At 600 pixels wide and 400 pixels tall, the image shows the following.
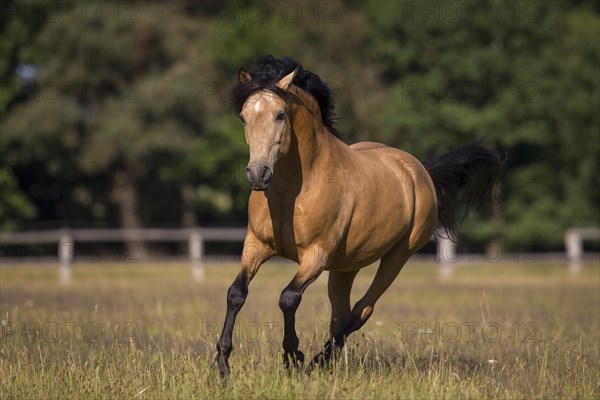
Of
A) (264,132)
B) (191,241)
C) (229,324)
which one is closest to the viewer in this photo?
(264,132)

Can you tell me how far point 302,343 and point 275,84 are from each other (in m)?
3.54

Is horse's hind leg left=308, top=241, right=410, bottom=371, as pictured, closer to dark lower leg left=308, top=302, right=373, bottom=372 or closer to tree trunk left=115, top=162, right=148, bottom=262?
dark lower leg left=308, top=302, right=373, bottom=372

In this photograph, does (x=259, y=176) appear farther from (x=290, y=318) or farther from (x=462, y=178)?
(x=462, y=178)

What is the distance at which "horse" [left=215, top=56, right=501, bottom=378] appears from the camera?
20.3 ft

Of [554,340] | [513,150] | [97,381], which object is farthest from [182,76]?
[97,381]

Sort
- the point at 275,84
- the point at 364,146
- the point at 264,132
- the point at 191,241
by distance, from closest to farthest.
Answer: the point at 264,132, the point at 275,84, the point at 364,146, the point at 191,241

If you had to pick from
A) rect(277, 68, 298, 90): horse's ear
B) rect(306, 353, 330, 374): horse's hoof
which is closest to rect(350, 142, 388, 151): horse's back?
rect(277, 68, 298, 90): horse's ear

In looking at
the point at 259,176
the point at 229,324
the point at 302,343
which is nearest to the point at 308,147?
the point at 259,176

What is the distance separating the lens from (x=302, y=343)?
8.97 metres

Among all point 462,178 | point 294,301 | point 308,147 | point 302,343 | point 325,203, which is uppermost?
point 308,147

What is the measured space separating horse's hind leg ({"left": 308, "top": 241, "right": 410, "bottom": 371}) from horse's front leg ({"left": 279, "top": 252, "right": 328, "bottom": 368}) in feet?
1.02

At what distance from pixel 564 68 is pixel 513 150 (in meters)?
4.22

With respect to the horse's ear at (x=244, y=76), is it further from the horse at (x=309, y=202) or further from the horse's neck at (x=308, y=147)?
the horse's neck at (x=308, y=147)

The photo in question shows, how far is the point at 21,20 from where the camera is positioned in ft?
117
